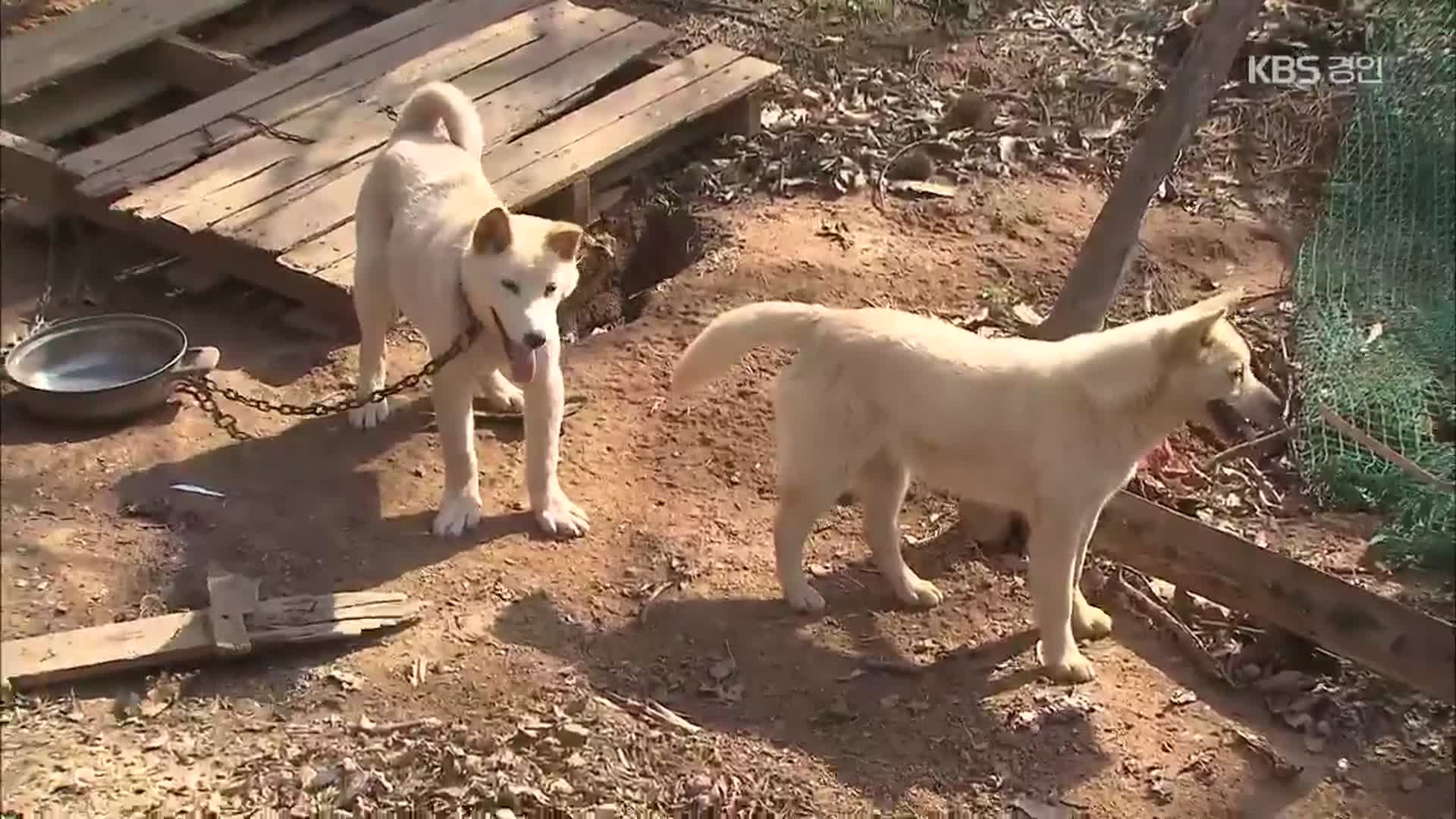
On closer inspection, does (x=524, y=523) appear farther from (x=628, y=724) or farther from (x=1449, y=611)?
(x=1449, y=611)

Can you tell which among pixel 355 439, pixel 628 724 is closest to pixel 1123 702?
pixel 628 724

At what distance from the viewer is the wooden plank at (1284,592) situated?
3439 mm

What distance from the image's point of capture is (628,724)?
361 cm

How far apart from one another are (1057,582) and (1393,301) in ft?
6.79

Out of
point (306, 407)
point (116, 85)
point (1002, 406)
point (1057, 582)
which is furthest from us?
point (116, 85)

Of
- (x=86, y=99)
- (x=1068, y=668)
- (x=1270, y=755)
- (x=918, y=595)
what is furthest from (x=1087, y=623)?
(x=86, y=99)

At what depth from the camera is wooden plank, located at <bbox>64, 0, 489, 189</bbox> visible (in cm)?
546

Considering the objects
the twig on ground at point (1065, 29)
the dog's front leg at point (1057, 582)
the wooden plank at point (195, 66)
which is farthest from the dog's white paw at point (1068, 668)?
the twig on ground at point (1065, 29)

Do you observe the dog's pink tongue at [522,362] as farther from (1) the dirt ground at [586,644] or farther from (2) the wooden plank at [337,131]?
(2) the wooden plank at [337,131]

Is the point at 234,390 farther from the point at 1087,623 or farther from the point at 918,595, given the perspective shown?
the point at 1087,623

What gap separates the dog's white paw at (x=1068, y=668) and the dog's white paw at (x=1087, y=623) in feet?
0.49

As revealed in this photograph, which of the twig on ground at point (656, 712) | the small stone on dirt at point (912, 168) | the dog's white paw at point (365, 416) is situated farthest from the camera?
Result: the small stone on dirt at point (912, 168)

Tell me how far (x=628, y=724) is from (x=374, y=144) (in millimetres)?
3047

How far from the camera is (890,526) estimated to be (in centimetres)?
411
